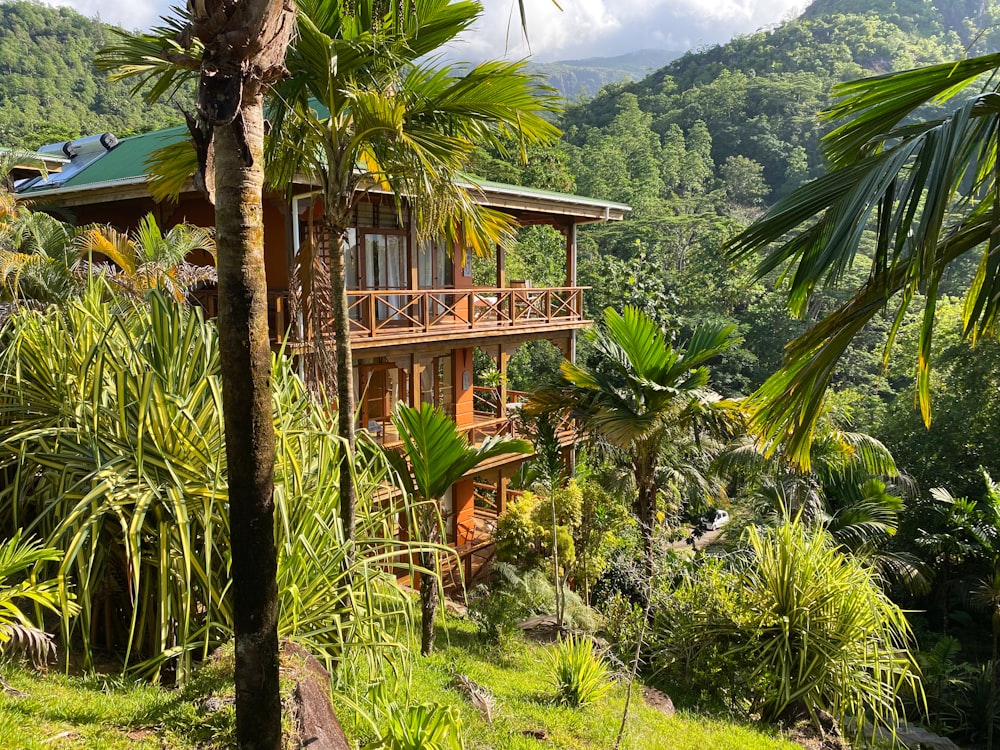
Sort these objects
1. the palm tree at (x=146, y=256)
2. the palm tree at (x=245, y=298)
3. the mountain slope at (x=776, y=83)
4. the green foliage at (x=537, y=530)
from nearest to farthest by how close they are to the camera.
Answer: the palm tree at (x=245, y=298) → the palm tree at (x=146, y=256) → the green foliage at (x=537, y=530) → the mountain slope at (x=776, y=83)

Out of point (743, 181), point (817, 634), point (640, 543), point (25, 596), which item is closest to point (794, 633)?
point (817, 634)

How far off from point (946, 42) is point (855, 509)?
91.8m

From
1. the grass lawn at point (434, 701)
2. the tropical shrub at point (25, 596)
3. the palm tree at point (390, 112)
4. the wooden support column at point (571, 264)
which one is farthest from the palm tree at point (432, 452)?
the wooden support column at point (571, 264)

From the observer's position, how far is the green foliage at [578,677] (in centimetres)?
671

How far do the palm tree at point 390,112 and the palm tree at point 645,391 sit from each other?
15.1ft

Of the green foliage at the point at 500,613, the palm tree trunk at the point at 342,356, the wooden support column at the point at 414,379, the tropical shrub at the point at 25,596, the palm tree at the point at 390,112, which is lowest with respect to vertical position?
the green foliage at the point at 500,613

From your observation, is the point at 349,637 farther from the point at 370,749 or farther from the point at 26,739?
the point at 26,739

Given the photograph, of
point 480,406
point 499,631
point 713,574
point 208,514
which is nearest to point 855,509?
point 713,574

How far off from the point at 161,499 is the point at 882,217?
353cm

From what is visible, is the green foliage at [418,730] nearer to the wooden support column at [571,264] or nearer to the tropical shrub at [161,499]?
the tropical shrub at [161,499]

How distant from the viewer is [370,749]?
3488 mm

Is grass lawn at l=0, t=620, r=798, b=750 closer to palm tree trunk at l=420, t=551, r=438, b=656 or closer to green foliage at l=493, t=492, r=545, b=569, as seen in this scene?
palm tree trunk at l=420, t=551, r=438, b=656

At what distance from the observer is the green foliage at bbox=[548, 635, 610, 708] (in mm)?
6715

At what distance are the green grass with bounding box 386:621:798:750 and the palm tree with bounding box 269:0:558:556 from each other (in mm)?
2201
